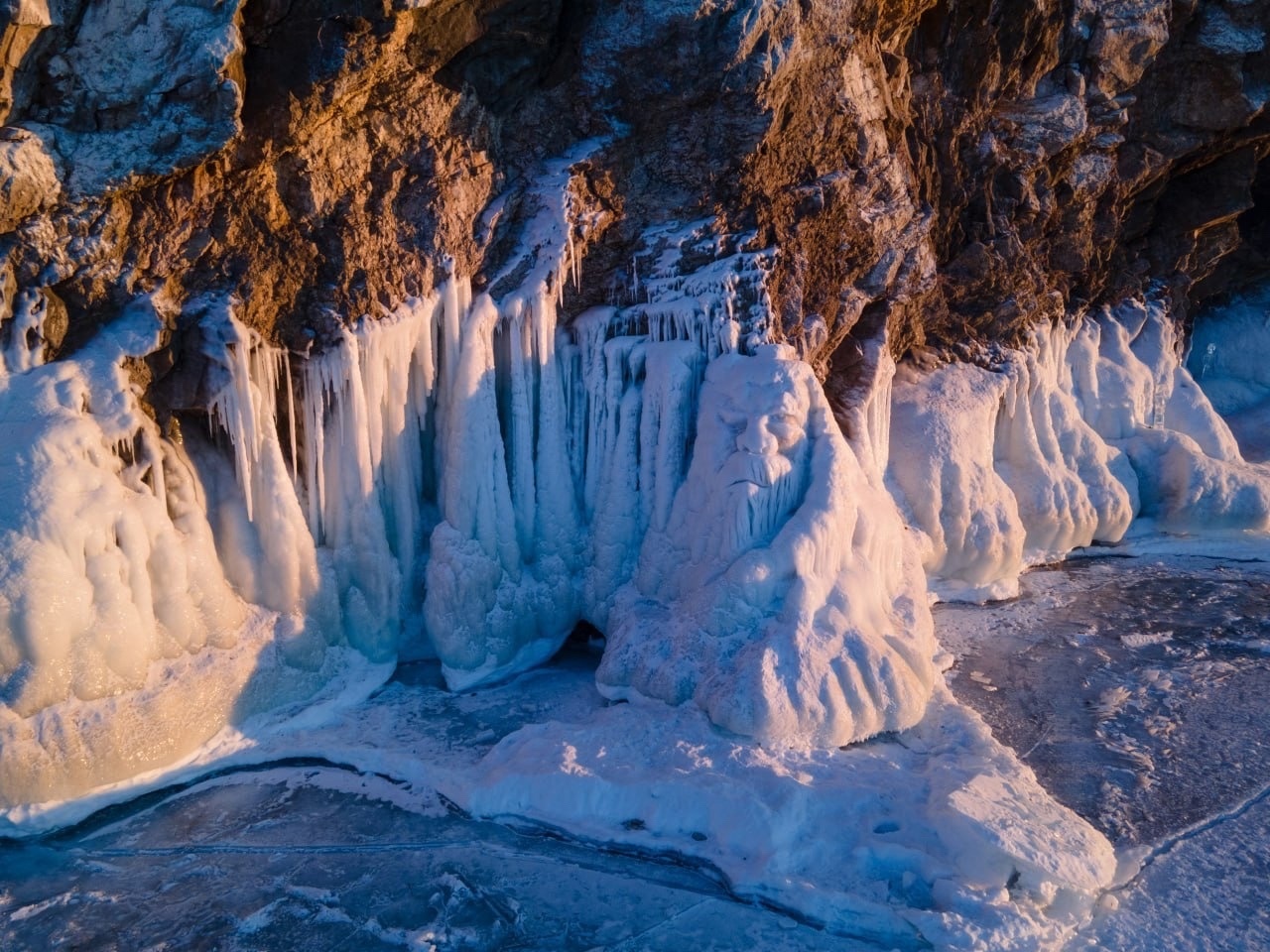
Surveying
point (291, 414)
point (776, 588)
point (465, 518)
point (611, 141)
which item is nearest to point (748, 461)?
point (776, 588)

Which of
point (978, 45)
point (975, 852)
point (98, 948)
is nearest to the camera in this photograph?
point (98, 948)

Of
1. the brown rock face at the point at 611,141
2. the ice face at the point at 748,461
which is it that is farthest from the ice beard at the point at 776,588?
the brown rock face at the point at 611,141

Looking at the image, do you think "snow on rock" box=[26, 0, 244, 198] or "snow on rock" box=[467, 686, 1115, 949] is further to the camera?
"snow on rock" box=[26, 0, 244, 198]

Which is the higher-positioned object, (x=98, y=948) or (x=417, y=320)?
(x=417, y=320)

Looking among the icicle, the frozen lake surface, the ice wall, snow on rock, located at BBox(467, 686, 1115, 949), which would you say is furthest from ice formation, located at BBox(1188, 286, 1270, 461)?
the icicle

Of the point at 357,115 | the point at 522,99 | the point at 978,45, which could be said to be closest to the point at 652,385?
the point at 522,99

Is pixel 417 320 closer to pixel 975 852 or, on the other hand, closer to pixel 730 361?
pixel 730 361

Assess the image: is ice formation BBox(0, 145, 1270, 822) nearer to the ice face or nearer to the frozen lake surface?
the ice face
